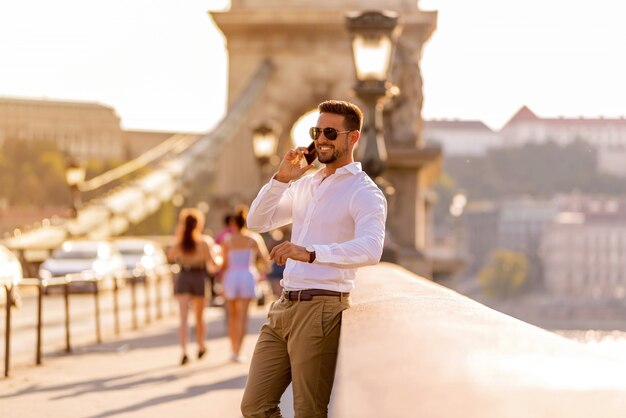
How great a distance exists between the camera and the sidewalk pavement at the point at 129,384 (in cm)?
923

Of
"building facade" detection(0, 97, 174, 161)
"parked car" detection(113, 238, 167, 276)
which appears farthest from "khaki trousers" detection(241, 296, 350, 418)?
"building facade" detection(0, 97, 174, 161)

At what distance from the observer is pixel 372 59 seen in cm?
1362

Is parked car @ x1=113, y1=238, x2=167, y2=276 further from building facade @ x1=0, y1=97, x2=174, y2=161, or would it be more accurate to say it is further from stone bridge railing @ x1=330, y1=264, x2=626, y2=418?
building facade @ x1=0, y1=97, x2=174, y2=161

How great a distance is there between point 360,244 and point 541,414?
181 cm

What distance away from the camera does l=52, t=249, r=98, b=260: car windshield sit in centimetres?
3130

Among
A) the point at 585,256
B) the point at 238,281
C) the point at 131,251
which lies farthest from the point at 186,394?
the point at 585,256

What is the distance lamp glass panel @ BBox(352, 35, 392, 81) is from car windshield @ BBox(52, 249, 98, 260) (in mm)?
18399

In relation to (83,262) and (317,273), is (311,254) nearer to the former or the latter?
(317,273)

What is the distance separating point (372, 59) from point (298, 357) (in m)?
8.77

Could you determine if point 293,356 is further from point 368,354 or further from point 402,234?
point 402,234

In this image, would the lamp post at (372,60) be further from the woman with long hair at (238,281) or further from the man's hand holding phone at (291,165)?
→ the man's hand holding phone at (291,165)

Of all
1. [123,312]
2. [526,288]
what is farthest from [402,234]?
[526,288]

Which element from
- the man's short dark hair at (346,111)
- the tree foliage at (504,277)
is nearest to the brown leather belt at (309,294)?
the man's short dark hair at (346,111)

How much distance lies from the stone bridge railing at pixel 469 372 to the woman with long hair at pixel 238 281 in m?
8.22
